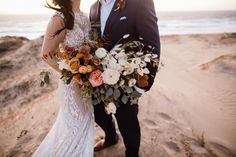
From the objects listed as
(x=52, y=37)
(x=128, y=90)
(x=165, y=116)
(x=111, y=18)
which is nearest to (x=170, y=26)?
(x=165, y=116)

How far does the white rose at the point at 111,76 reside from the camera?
187 centimetres

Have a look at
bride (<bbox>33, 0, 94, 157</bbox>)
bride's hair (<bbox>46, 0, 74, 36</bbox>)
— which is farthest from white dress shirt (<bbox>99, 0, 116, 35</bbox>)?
bride's hair (<bbox>46, 0, 74, 36</bbox>)

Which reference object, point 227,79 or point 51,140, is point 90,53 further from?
point 227,79

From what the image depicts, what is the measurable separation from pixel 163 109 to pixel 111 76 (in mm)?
2889

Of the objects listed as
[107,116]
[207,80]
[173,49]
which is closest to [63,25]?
[107,116]

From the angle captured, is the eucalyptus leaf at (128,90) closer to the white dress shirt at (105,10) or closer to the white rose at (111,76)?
the white rose at (111,76)

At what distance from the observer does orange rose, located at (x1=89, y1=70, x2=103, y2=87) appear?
1893 mm

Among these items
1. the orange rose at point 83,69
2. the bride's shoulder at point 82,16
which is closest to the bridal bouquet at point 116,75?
the orange rose at point 83,69

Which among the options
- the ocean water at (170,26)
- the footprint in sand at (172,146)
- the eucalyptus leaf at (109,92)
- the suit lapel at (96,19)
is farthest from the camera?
the ocean water at (170,26)

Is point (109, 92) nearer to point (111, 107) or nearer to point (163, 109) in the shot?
point (111, 107)

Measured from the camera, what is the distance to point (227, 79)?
645cm

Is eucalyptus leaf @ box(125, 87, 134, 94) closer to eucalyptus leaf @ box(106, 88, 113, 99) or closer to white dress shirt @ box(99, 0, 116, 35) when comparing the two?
eucalyptus leaf @ box(106, 88, 113, 99)

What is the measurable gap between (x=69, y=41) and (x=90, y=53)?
0.55m

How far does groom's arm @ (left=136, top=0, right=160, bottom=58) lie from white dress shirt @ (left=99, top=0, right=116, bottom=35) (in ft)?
1.20
